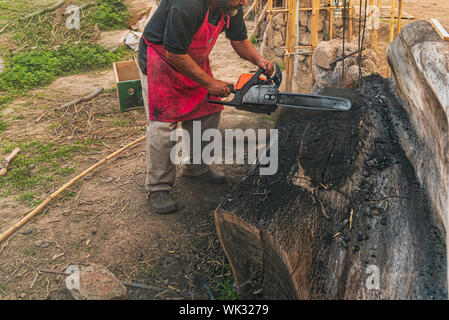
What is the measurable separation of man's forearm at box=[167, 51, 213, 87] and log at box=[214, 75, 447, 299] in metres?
0.70

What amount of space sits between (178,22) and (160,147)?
3.30 ft

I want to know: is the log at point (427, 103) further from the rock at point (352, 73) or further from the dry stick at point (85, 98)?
the dry stick at point (85, 98)

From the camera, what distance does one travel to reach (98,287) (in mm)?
2348

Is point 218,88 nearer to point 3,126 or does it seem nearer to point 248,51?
point 248,51

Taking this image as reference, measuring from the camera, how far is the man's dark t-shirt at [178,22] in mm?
2572

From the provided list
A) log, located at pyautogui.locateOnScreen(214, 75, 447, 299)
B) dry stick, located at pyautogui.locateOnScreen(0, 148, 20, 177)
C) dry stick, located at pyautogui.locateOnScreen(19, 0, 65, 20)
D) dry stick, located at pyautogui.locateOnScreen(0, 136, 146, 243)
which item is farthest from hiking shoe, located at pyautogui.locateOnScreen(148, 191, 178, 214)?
dry stick, located at pyautogui.locateOnScreen(19, 0, 65, 20)

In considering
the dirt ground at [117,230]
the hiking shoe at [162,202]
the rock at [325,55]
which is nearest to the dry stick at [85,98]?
the dirt ground at [117,230]

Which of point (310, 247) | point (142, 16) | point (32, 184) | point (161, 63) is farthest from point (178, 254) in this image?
point (142, 16)

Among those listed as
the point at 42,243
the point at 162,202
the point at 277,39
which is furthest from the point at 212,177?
the point at 277,39

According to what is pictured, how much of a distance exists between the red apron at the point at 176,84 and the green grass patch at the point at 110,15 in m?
6.39

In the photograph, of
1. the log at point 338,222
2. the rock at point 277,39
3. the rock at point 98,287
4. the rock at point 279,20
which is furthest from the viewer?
the rock at point 277,39

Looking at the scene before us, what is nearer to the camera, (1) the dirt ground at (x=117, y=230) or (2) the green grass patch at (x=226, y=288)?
(2) the green grass patch at (x=226, y=288)

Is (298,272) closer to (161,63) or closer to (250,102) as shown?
(250,102)

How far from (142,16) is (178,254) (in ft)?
24.7
